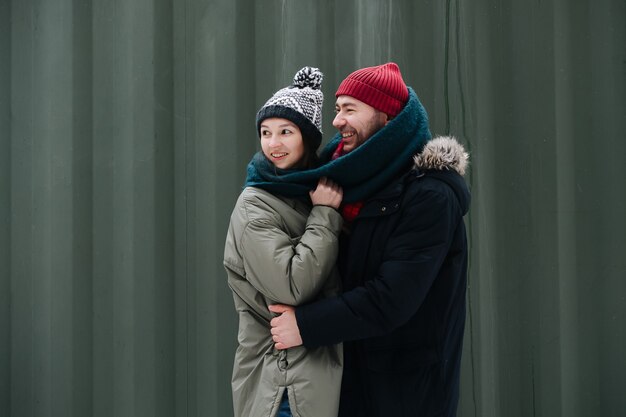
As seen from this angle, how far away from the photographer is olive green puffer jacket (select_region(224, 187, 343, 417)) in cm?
179

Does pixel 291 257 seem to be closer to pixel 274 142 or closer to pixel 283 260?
pixel 283 260

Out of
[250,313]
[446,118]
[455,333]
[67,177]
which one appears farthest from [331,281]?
[67,177]

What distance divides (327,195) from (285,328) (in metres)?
0.43

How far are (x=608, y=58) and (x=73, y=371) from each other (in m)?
3.16

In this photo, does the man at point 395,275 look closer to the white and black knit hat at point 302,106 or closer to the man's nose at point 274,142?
the white and black knit hat at point 302,106

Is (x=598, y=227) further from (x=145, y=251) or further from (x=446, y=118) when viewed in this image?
(x=145, y=251)

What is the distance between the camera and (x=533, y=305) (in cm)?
281

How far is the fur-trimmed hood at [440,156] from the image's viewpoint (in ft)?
6.12

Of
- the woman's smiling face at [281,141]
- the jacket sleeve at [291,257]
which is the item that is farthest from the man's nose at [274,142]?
the jacket sleeve at [291,257]

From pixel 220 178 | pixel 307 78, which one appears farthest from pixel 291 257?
pixel 220 178

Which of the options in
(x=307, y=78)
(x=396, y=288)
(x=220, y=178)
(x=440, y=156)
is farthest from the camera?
(x=220, y=178)

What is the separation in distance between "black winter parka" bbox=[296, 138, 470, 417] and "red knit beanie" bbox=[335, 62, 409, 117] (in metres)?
0.19

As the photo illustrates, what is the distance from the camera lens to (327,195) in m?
1.88

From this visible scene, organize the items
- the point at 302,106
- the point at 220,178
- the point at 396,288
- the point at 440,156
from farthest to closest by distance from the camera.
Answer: the point at 220,178 < the point at 302,106 < the point at 440,156 < the point at 396,288
